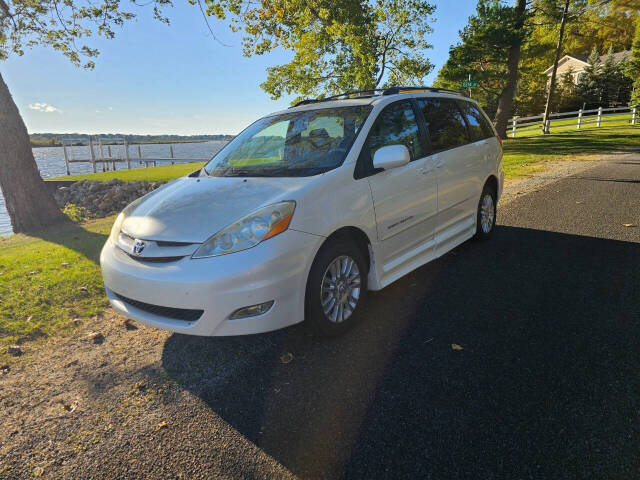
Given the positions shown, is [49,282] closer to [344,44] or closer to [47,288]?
[47,288]

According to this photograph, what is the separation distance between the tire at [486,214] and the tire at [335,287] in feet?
8.42

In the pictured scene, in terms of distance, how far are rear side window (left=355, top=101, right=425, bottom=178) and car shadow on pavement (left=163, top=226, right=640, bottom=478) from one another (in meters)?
1.33

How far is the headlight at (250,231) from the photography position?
2.71 m

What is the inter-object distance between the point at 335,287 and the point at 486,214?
3244 mm

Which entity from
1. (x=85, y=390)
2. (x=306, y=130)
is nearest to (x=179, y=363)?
(x=85, y=390)

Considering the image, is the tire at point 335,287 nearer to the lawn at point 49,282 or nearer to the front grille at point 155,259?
the front grille at point 155,259

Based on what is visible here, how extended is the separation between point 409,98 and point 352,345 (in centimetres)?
254

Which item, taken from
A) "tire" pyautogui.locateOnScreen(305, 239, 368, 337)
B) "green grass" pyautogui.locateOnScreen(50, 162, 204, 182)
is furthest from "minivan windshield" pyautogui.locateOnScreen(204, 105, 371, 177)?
"green grass" pyautogui.locateOnScreen(50, 162, 204, 182)

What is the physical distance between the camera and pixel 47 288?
475 centimetres

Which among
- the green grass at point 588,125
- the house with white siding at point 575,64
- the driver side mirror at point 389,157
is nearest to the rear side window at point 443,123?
the driver side mirror at point 389,157

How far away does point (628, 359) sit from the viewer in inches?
111

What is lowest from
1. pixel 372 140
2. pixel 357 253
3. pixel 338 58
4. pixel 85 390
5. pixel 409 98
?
pixel 85 390

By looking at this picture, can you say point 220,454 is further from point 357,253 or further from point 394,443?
point 357,253

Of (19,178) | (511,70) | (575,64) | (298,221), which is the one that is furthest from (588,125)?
(298,221)
